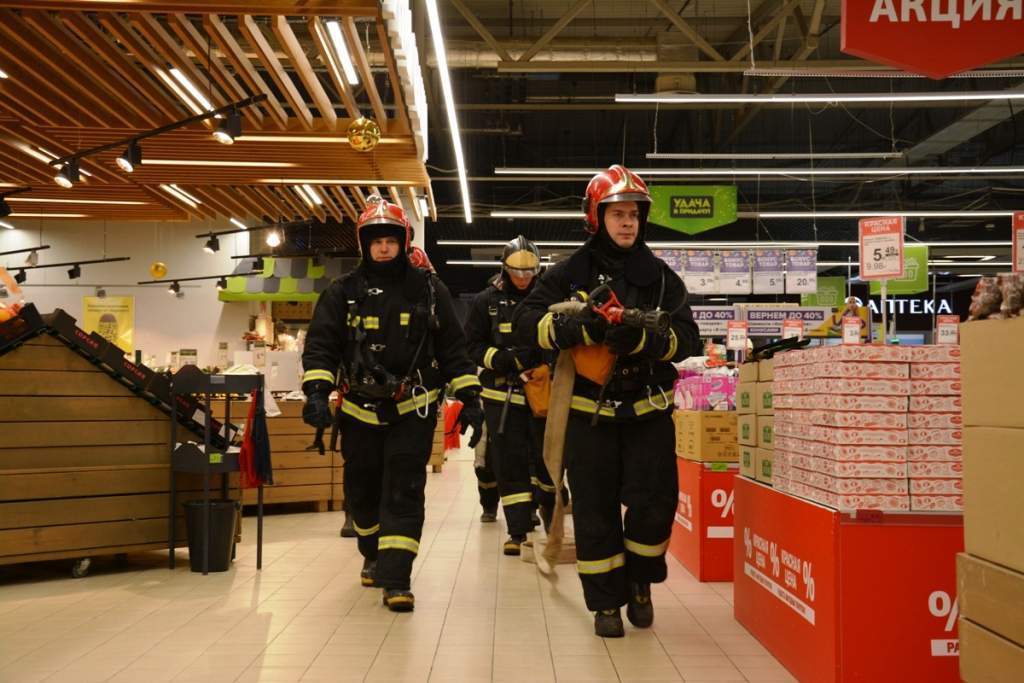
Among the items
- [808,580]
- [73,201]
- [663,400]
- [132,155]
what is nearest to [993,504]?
[808,580]

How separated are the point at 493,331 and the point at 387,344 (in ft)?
5.37

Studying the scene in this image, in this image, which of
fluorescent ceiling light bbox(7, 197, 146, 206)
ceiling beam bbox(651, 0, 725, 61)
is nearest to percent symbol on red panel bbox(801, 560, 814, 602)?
ceiling beam bbox(651, 0, 725, 61)

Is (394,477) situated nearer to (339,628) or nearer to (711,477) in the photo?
(339,628)

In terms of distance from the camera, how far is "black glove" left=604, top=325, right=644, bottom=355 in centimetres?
394

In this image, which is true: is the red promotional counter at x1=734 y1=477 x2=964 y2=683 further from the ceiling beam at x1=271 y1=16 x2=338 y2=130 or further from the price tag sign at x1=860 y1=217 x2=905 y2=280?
the ceiling beam at x1=271 y1=16 x2=338 y2=130

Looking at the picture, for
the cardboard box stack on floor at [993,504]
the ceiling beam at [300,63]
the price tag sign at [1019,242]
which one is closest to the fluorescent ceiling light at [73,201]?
the ceiling beam at [300,63]

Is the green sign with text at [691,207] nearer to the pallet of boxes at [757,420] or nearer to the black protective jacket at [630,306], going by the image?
the pallet of boxes at [757,420]

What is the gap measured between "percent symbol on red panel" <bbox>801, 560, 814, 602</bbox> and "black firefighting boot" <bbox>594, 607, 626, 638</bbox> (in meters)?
0.96

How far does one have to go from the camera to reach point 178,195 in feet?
44.8

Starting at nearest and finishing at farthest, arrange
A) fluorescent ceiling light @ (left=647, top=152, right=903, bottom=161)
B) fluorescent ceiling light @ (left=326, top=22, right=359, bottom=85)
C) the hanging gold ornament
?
fluorescent ceiling light @ (left=326, top=22, right=359, bottom=85), the hanging gold ornament, fluorescent ceiling light @ (left=647, top=152, right=903, bottom=161)

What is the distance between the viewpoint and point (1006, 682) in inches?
82.9

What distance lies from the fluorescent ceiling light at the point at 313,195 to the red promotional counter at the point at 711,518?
8791mm

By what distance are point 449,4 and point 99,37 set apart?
20.7 ft

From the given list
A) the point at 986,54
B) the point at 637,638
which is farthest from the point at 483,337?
the point at 986,54
